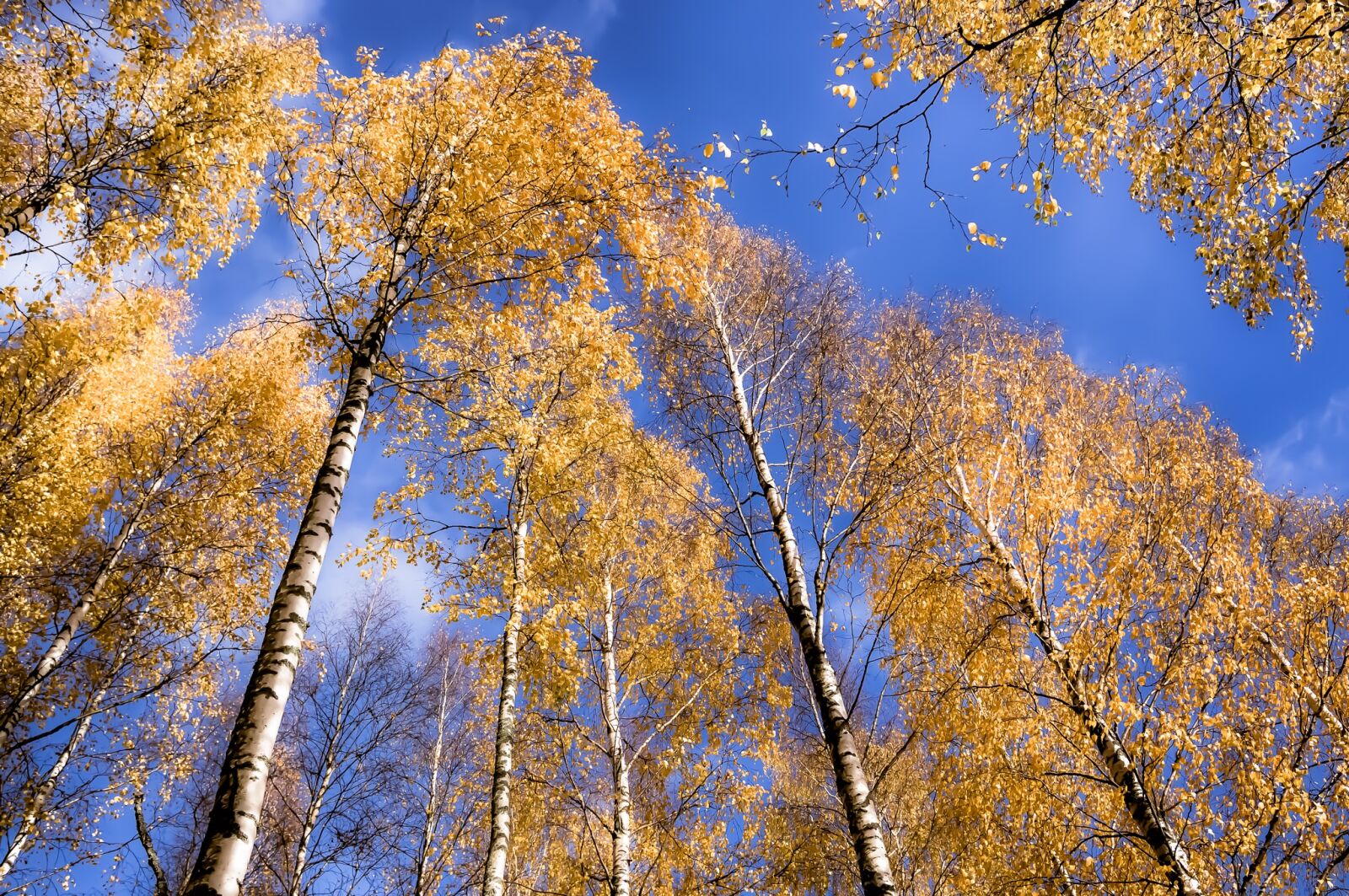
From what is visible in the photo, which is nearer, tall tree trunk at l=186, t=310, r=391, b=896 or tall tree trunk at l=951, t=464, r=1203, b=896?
tall tree trunk at l=186, t=310, r=391, b=896

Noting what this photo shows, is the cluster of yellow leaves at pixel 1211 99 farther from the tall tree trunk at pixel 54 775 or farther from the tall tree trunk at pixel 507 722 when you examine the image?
the tall tree trunk at pixel 54 775

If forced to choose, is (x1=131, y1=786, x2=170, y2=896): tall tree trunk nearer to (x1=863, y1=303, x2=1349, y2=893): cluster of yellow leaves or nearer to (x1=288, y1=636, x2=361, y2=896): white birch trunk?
(x1=288, y1=636, x2=361, y2=896): white birch trunk

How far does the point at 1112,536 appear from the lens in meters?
5.96

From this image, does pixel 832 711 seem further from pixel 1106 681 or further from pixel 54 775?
pixel 54 775

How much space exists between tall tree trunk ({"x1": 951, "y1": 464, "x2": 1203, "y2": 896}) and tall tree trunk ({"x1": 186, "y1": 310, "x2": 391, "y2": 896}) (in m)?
4.94

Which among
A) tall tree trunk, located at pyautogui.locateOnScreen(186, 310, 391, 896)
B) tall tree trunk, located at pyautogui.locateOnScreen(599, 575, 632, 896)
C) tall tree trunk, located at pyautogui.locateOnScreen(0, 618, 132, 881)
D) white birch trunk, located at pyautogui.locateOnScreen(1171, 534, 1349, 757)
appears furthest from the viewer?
tall tree trunk, located at pyautogui.locateOnScreen(0, 618, 132, 881)

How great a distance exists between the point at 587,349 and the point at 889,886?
18.4 ft

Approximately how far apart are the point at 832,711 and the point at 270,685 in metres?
3.61

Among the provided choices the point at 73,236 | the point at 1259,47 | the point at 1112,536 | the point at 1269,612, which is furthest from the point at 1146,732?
the point at 73,236

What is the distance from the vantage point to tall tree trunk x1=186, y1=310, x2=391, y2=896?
2787 mm

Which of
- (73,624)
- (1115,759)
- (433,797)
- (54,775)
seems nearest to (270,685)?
(1115,759)

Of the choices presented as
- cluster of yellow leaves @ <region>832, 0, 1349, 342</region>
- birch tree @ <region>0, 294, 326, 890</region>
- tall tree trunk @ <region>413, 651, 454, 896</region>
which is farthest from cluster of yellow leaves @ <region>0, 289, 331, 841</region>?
cluster of yellow leaves @ <region>832, 0, 1349, 342</region>

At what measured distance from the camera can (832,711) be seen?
4.66 m

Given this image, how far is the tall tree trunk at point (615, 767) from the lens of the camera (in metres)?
6.66
